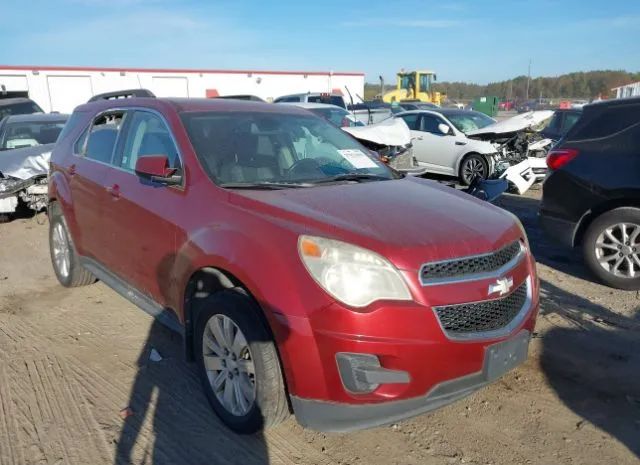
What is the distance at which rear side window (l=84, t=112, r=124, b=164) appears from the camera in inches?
171

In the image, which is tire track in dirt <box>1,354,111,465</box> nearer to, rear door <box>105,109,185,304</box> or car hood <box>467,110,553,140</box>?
rear door <box>105,109,185,304</box>

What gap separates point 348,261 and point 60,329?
9.99ft

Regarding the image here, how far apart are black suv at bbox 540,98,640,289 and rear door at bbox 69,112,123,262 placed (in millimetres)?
4105

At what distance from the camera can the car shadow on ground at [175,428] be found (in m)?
2.84

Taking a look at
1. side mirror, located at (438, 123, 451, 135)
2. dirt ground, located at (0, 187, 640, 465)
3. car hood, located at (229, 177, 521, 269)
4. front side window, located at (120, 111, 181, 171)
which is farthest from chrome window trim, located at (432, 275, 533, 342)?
side mirror, located at (438, 123, 451, 135)

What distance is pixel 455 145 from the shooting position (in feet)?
38.1

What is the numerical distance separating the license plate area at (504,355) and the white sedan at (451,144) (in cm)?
869

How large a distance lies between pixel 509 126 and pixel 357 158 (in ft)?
27.2

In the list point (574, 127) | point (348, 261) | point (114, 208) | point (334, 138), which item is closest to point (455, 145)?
point (574, 127)

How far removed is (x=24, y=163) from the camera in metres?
8.25

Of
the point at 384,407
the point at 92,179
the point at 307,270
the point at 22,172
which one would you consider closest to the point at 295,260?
the point at 307,270

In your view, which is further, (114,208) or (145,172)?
(114,208)

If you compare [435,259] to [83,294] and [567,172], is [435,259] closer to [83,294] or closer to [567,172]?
[567,172]

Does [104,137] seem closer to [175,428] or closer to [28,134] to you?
[175,428]
